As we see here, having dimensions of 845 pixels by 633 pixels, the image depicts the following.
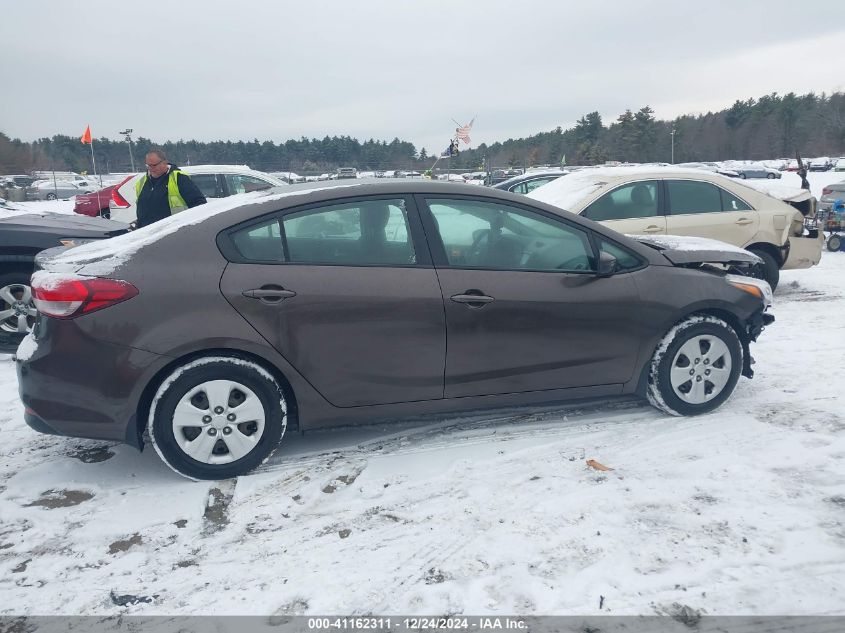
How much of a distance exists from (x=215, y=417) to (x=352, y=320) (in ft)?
2.91

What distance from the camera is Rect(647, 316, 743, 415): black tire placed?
3.99m

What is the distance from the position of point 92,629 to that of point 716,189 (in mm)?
7432

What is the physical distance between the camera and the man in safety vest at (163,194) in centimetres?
621

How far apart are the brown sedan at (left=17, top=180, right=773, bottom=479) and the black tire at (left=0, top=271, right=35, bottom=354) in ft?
9.17

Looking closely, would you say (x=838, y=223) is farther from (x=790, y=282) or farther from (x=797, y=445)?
(x=797, y=445)

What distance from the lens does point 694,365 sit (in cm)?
405

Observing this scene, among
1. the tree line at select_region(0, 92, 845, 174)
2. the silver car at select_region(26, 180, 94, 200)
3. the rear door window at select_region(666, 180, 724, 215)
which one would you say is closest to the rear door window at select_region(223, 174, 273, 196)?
the rear door window at select_region(666, 180, 724, 215)

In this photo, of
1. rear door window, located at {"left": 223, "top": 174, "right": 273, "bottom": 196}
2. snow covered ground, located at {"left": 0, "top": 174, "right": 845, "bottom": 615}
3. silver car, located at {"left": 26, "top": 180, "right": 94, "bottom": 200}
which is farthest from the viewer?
silver car, located at {"left": 26, "top": 180, "right": 94, "bottom": 200}

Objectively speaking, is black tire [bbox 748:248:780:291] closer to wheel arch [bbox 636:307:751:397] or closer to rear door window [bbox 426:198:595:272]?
wheel arch [bbox 636:307:751:397]

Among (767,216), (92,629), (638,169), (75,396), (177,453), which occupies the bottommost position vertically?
(92,629)

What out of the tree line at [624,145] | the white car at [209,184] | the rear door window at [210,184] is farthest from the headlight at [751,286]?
the tree line at [624,145]

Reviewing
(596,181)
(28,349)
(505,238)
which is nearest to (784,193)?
(596,181)

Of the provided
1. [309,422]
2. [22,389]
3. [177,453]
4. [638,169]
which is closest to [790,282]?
[638,169]

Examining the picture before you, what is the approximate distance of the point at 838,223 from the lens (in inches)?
443
